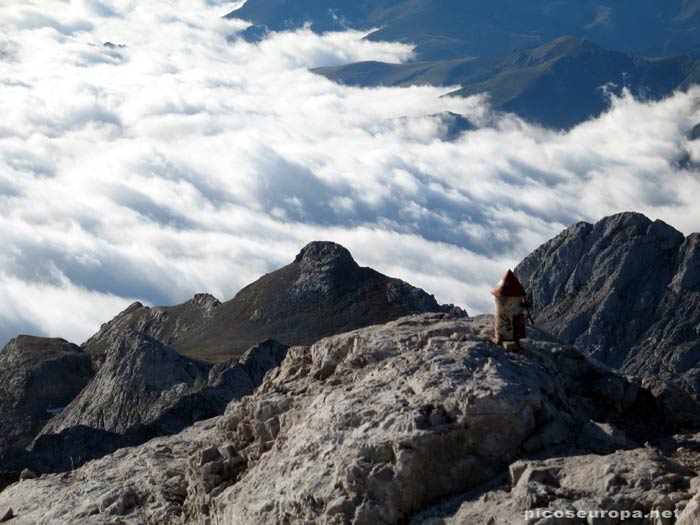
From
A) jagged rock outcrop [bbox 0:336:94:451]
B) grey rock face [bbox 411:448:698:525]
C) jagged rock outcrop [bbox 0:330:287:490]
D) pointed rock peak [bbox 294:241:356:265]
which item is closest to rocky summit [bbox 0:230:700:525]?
grey rock face [bbox 411:448:698:525]

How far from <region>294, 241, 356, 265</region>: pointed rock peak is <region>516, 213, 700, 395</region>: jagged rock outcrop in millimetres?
32389

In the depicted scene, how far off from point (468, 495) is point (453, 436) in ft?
5.07

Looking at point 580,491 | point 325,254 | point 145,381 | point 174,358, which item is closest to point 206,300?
point 325,254

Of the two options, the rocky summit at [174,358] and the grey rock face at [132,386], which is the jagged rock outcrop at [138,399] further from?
the rocky summit at [174,358]

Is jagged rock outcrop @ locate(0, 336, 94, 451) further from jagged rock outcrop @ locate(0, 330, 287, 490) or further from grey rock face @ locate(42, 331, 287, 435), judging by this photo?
grey rock face @ locate(42, 331, 287, 435)

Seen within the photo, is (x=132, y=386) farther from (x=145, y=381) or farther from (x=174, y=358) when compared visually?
(x=174, y=358)

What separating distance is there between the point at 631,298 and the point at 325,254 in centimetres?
4366

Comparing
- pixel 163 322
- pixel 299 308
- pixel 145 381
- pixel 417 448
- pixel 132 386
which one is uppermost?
pixel 163 322

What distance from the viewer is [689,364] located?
144500mm

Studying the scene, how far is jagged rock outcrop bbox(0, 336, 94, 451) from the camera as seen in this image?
122062 millimetres

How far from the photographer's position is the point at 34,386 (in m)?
126

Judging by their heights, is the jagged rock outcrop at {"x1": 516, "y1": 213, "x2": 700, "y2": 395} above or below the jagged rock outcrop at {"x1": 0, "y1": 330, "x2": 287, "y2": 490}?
above

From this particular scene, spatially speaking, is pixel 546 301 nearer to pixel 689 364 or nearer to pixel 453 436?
pixel 689 364

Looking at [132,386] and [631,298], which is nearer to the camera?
[132,386]
